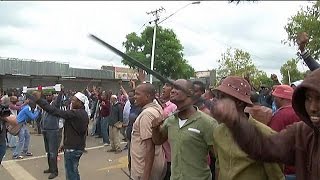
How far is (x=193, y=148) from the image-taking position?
366 centimetres

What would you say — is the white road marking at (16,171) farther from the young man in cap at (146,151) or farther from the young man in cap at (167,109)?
the young man in cap at (146,151)

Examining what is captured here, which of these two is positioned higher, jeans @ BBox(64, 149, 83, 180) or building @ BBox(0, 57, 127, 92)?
building @ BBox(0, 57, 127, 92)

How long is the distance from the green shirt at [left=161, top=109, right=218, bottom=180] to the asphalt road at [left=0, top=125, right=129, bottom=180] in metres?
5.02

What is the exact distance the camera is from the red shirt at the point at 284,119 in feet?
14.4

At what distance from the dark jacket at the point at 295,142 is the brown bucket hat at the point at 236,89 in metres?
0.85

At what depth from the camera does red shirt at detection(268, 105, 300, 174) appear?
440 centimetres

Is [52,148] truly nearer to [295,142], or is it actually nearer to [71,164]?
[71,164]

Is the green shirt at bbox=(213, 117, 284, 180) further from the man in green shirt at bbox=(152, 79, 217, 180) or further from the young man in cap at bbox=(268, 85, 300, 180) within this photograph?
the young man in cap at bbox=(268, 85, 300, 180)

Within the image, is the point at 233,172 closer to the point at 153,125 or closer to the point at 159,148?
the point at 153,125

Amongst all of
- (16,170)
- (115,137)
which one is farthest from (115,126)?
(16,170)

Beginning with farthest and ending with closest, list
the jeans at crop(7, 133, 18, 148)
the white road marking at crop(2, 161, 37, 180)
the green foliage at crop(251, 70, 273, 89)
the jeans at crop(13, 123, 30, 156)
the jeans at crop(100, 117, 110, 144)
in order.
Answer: the green foliage at crop(251, 70, 273, 89), the jeans at crop(100, 117, 110, 144), the jeans at crop(7, 133, 18, 148), the jeans at crop(13, 123, 30, 156), the white road marking at crop(2, 161, 37, 180)

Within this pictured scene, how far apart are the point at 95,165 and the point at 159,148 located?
18.0 feet


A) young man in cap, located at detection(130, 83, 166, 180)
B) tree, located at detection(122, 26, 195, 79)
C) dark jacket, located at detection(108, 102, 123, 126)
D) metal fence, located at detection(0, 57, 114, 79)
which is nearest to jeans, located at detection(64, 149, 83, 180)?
Result: young man in cap, located at detection(130, 83, 166, 180)

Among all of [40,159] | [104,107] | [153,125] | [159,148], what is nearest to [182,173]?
[153,125]
